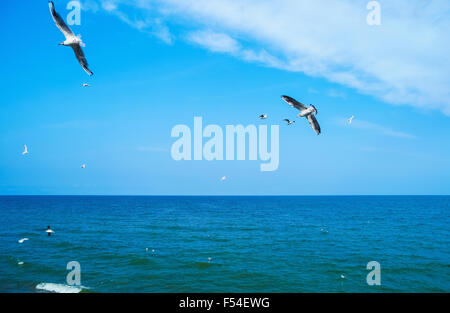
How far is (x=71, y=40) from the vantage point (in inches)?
373

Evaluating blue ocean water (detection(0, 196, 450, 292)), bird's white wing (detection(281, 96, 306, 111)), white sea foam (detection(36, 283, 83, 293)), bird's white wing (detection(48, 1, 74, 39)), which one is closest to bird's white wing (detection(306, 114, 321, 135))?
bird's white wing (detection(281, 96, 306, 111))

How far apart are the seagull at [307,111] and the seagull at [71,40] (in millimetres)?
7091

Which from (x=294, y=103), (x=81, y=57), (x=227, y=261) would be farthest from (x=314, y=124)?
(x=227, y=261)

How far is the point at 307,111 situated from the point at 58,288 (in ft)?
71.9

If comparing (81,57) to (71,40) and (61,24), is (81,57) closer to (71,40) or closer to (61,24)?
(71,40)

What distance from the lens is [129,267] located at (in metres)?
28.1

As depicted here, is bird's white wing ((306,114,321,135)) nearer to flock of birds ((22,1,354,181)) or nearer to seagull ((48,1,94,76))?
flock of birds ((22,1,354,181))

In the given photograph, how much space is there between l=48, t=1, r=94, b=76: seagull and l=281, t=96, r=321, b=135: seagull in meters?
7.09

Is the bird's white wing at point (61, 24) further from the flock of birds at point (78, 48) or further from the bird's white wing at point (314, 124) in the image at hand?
the bird's white wing at point (314, 124)

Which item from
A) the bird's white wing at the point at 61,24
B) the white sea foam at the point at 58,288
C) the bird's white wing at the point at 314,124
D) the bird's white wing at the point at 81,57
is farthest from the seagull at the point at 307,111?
the white sea foam at the point at 58,288

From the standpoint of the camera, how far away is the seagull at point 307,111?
1162cm

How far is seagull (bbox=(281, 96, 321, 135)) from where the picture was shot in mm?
11617

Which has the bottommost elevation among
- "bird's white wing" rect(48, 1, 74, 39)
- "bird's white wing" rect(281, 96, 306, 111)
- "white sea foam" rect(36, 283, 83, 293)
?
"white sea foam" rect(36, 283, 83, 293)
